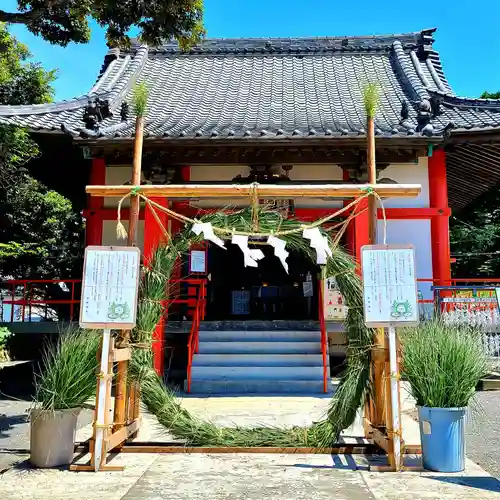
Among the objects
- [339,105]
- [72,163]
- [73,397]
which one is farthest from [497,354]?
[72,163]

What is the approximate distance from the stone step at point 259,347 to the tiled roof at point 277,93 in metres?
3.62

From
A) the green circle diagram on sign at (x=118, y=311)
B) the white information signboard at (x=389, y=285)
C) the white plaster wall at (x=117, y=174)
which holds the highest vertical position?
the white plaster wall at (x=117, y=174)

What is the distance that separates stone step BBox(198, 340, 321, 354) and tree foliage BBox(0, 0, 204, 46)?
511cm

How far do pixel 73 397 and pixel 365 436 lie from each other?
3.05m

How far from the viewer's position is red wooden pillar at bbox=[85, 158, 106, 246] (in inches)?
389

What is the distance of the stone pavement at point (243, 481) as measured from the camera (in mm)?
3756

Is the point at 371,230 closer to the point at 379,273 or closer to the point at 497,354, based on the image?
the point at 379,273

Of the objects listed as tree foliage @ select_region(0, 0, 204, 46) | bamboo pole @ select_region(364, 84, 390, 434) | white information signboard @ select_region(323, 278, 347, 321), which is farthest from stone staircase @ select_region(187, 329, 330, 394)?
tree foliage @ select_region(0, 0, 204, 46)

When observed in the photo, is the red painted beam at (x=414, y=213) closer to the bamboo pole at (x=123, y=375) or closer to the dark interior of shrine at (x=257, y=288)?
the dark interior of shrine at (x=257, y=288)

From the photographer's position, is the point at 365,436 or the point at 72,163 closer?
the point at 365,436

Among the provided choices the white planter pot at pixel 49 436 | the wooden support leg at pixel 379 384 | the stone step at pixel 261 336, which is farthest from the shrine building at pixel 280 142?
the white planter pot at pixel 49 436

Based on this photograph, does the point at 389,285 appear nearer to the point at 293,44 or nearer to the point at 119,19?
the point at 119,19

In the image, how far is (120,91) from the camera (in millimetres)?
11734

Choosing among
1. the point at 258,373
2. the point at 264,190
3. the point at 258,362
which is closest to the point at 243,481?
the point at 264,190
